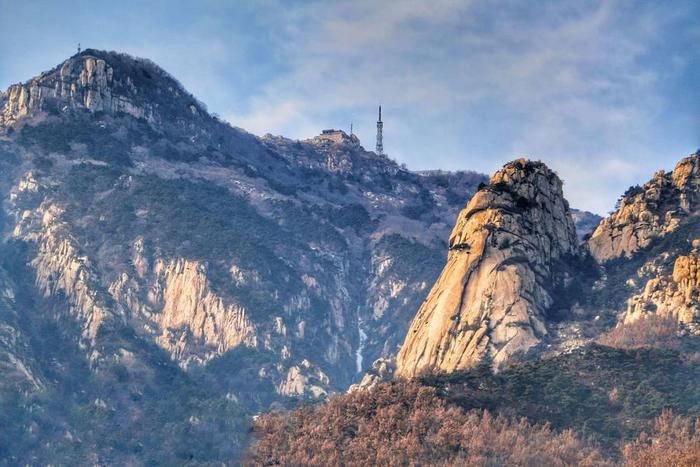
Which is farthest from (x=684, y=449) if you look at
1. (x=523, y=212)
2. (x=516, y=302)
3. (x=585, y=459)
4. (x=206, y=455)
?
(x=206, y=455)

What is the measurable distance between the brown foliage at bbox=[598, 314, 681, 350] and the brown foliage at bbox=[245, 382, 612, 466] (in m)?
24.2

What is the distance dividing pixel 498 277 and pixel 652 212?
28.6 meters

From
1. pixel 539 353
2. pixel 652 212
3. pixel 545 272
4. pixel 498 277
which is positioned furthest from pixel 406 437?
pixel 652 212

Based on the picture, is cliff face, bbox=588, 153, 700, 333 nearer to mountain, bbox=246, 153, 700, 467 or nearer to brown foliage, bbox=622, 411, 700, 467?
mountain, bbox=246, 153, 700, 467

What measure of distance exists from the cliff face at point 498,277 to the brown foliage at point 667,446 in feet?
104

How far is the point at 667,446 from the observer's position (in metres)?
106

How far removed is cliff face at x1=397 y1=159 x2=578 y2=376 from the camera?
478ft

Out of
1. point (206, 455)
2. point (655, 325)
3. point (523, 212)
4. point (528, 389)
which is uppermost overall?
point (523, 212)

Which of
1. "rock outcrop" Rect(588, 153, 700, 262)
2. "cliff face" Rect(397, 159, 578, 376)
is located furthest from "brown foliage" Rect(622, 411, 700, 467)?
"rock outcrop" Rect(588, 153, 700, 262)

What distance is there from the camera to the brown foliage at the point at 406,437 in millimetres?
110375

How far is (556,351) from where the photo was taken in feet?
466

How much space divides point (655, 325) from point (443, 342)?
2583 cm

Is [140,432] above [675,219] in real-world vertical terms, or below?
below

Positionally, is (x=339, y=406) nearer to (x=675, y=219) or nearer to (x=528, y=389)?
(x=528, y=389)
